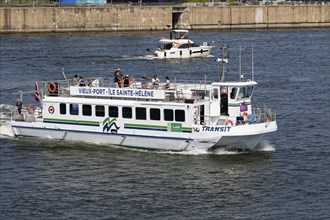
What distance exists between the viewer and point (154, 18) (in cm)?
14262

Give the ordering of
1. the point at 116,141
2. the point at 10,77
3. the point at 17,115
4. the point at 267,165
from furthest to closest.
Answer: the point at 10,77 → the point at 17,115 → the point at 116,141 → the point at 267,165

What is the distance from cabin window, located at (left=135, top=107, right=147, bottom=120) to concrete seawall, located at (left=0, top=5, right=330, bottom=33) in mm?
81503

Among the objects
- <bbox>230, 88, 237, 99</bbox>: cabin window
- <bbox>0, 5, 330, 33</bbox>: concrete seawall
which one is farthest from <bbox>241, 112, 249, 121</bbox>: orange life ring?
<bbox>0, 5, 330, 33</bbox>: concrete seawall

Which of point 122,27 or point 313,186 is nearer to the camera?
point 313,186

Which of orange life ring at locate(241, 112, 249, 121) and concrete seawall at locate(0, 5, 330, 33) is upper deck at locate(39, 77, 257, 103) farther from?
concrete seawall at locate(0, 5, 330, 33)

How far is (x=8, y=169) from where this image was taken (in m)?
52.3

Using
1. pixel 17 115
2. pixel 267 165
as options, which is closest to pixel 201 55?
pixel 17 115

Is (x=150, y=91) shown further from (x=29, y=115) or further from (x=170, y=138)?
(x=29, y=115)

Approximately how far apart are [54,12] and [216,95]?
280ft

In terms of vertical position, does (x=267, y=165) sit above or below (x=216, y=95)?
below

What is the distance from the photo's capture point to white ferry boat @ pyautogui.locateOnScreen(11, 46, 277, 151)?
5338cm

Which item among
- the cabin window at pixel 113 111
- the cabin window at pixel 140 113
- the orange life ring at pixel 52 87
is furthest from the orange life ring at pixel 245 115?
the orange life ring at pixel 52 87

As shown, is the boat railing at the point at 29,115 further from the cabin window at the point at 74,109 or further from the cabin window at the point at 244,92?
the cabin window at the point at 244,92

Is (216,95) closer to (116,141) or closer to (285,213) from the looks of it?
(116,141)
